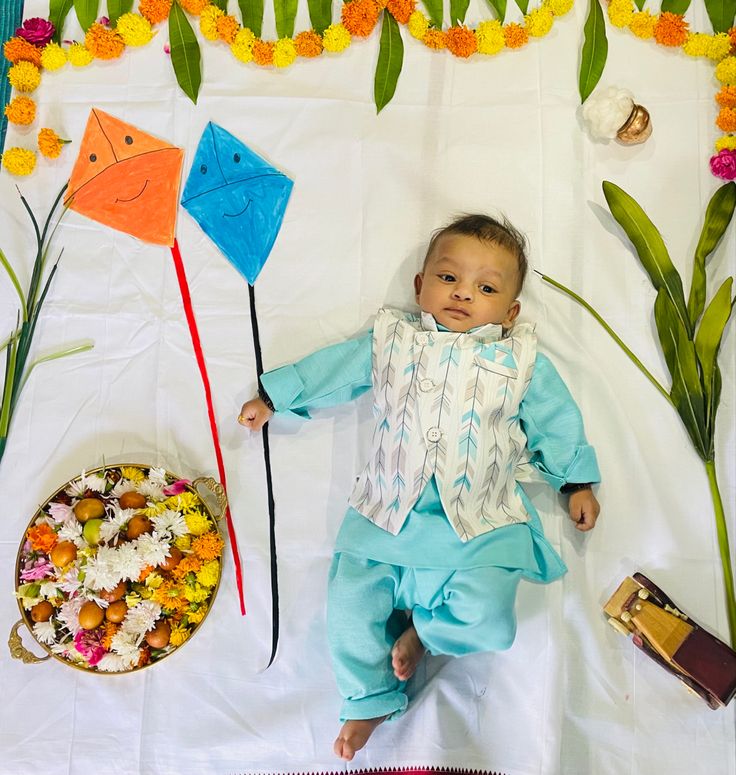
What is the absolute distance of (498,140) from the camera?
1462 millimetres

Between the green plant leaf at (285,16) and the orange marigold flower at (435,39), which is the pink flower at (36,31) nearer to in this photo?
the green plant leaf at (285,16)

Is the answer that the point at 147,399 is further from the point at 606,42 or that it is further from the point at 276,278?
the point at 606,42

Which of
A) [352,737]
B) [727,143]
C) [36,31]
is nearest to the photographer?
[352,737]

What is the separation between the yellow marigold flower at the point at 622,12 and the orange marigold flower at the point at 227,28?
31.0 inches

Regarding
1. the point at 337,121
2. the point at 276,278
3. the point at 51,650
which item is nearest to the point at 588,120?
the point at 337,121

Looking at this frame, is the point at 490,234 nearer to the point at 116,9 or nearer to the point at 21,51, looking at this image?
the point at 116,9

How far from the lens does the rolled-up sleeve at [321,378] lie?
132 cm

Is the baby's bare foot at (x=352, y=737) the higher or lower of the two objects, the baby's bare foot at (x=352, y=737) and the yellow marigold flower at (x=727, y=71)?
the lower

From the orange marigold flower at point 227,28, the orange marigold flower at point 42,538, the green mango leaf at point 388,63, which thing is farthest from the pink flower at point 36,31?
the orange marigold flower at point 42,538

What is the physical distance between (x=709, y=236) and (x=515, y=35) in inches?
22.4

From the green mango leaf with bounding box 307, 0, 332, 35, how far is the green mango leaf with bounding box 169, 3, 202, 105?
0.83 feet

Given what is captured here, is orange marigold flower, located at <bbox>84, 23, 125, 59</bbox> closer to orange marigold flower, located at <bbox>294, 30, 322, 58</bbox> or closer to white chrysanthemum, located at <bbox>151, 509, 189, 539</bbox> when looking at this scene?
orange marigold flower, located at <bbox>294, 30, 322, 58</bbox>

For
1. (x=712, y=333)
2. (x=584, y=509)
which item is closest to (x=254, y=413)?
(x=584, y=509)

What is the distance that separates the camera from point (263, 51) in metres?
1.49
